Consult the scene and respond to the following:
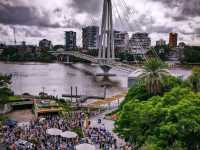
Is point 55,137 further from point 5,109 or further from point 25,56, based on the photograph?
point 25,56

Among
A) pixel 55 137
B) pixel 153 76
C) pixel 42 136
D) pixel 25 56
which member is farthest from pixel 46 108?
pixel 25 56

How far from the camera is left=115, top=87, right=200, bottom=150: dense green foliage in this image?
13.9 metres

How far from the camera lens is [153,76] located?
22406 millimetres

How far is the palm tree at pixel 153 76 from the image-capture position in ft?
73.5

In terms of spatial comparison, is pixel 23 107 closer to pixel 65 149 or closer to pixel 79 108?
pixel 79 108

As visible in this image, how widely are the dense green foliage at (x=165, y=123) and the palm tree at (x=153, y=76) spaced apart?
4259mm

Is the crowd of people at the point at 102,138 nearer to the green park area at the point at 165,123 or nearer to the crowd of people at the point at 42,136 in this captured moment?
the crowd of people at the point at 42,136

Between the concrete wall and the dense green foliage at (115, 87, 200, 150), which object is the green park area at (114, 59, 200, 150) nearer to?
the dense green foliage at (115, 87, 200, 150)

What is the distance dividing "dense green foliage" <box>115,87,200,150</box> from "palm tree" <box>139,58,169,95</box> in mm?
4259

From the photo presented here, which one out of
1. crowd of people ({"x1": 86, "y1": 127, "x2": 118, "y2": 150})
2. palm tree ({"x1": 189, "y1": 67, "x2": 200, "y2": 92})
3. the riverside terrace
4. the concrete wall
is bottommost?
the concrete wall

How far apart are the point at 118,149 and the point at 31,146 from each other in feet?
17.1

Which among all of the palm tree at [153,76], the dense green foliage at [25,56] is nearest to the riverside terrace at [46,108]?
the palm tree at [153,76]

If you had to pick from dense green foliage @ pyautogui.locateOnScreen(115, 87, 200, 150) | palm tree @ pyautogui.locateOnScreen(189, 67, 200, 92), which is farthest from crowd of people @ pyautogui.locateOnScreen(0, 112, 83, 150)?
palm tree @ pyautogui.locateOnScreen(189, 67, 200, 92)

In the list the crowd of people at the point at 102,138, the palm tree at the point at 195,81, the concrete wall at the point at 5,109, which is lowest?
the concrete wall at the point at 5,109
